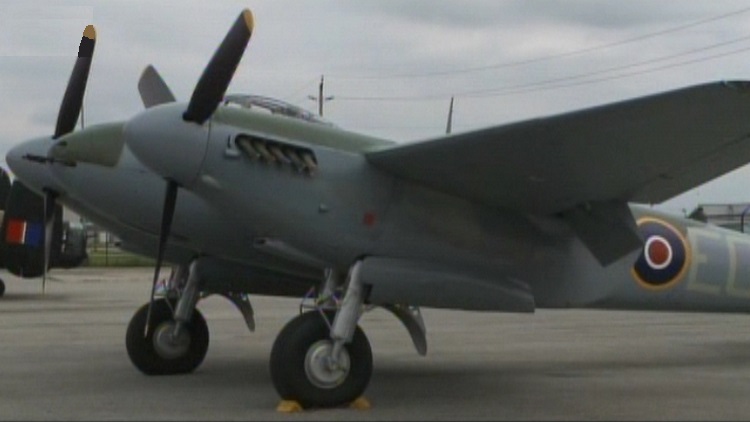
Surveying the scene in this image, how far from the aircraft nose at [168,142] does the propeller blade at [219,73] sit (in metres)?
0.09

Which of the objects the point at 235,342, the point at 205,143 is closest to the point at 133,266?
the point at 235,342

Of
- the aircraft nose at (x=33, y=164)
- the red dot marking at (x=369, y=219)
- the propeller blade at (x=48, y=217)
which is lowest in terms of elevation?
the propeller blade at (x=48, y=217)

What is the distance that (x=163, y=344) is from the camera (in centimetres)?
1077

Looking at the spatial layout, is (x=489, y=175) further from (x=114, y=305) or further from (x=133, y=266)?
(x=133, y=266)

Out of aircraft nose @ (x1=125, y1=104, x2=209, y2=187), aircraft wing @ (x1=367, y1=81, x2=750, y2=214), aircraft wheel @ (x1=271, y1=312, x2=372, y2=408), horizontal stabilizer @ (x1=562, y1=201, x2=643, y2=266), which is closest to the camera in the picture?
aircraft wing @ (x1=367, y1=81, x2=750, y2=214)

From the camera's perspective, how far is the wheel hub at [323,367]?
26.4 feet

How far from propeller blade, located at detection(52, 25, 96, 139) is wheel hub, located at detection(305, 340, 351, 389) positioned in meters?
3.43

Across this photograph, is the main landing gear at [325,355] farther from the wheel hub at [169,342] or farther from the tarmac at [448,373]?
the wheel hub at [169,342]

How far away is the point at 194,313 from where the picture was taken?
10859mm

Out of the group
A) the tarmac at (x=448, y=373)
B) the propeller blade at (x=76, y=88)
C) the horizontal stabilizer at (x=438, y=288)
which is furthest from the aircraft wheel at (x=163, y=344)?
the horizontal stabilizer at (x=438, y=288)

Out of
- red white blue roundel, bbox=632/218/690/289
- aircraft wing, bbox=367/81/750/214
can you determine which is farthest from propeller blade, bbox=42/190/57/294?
red white blue roundel, bbox=632/218/690/289

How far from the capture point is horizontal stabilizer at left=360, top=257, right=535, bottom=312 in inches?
328

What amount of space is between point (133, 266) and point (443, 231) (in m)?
44.2

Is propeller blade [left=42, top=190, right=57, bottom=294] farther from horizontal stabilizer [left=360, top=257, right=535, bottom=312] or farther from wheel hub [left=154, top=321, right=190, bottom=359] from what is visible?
horizontal stabilizer [left=360, top=257, right=535, bottom=312]
